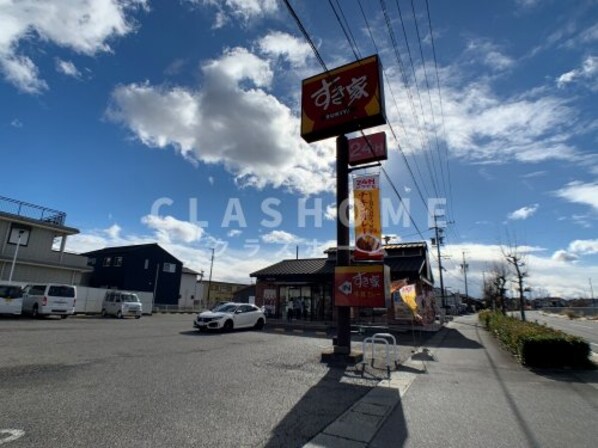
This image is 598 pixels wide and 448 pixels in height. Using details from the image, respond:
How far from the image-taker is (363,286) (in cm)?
1008

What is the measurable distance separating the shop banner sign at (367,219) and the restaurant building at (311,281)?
12874 mm

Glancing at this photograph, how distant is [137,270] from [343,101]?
1367 inches

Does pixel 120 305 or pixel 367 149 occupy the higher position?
pixel 367 149

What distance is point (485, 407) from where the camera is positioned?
6.06 m

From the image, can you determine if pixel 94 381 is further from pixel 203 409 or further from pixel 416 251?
pixel 416 251

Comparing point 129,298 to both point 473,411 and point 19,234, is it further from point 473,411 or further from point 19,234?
point 473,411

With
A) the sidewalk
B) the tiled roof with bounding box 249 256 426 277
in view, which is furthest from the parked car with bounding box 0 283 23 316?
the sidewalk

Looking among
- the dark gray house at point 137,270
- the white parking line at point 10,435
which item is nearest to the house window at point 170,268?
the dark gray house at point 137,270

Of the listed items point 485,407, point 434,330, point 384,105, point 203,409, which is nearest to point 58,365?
point 203,409

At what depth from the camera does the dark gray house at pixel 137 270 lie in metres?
38.3

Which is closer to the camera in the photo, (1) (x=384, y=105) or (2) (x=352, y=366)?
(2) (x=352, y=366)

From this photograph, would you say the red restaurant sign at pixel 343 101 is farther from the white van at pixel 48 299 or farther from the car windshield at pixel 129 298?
the car windshield at pixel 129 298

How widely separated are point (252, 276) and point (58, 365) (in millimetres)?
21249

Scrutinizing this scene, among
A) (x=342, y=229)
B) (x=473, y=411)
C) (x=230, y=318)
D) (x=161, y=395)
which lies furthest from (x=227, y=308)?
(x=473, y=411)
